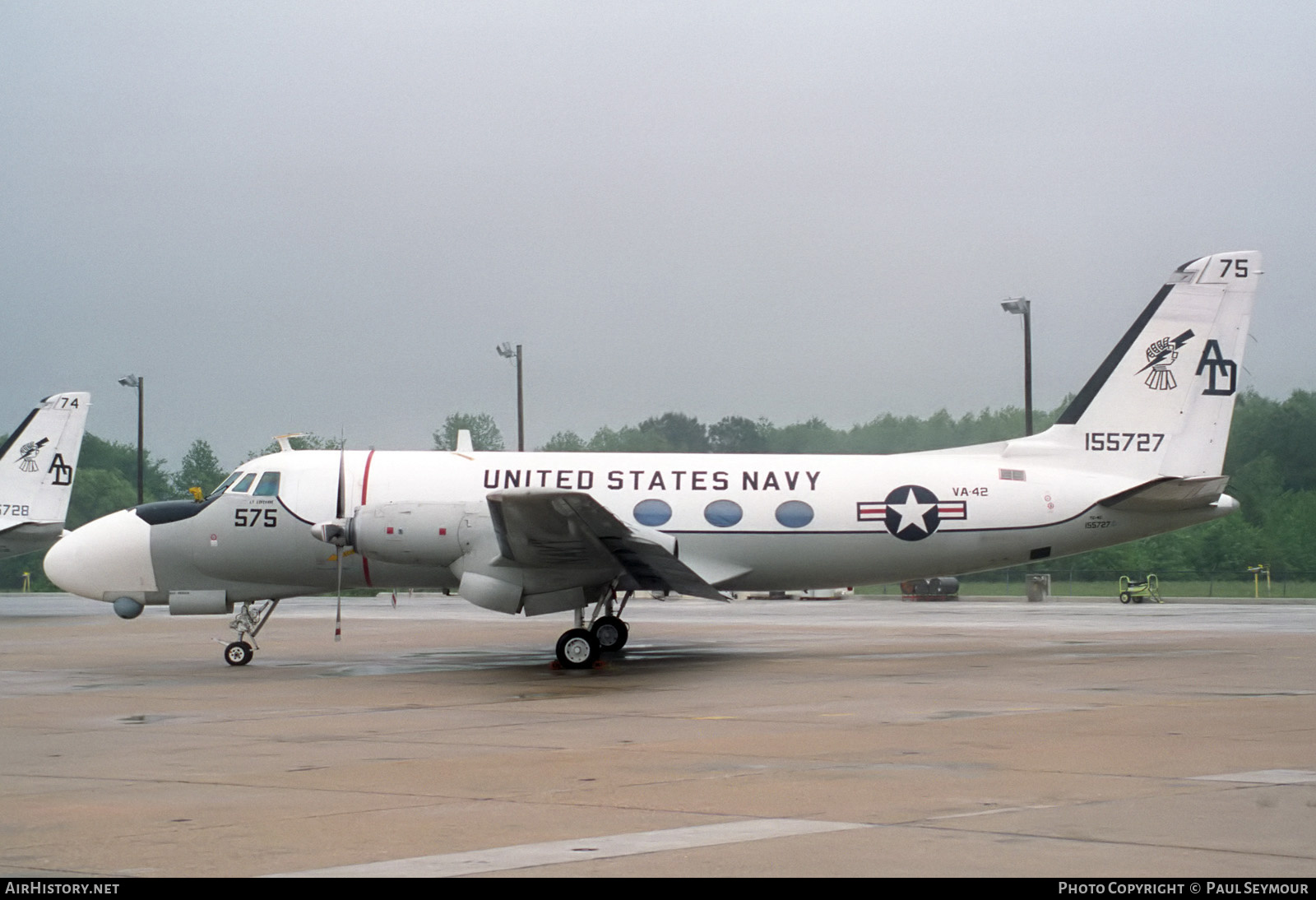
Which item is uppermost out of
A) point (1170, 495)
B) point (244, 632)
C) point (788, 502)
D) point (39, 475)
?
point (39, 475)

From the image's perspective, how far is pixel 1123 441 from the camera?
70.3 feet

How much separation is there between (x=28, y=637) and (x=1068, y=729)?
23.1m

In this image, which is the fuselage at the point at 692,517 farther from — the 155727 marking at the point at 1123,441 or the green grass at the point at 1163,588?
the green grass at the point at 1163,588

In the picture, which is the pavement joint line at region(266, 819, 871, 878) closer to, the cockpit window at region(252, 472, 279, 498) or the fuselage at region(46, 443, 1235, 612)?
the fuselage at region(46, 443, 1235, 612)

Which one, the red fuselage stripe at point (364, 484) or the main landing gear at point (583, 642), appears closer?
the main landing gear at point (583, 642)

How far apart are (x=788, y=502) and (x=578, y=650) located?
4222 millimetres

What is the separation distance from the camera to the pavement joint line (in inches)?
250

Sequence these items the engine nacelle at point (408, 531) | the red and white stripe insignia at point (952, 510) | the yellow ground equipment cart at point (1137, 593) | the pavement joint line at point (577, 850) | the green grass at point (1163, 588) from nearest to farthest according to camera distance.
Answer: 1. the pavement joint line at point (577, 850)
2. the engine nacelle at point (408, 531)
3. the red and white stripe insignia at point (952, 510)
4. the yellow ground equipment cart at point (1137, 593)
5. the green grass at point (1163, 588)

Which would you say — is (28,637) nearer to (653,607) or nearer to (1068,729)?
(653,607)

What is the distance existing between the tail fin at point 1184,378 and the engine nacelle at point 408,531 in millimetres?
10160

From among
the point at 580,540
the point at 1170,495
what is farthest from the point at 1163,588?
the point at 580,540

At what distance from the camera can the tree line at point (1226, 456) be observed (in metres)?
51.1

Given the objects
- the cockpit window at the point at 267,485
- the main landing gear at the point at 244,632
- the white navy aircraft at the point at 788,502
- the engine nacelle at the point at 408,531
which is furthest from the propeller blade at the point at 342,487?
the main landing gear at the point at 244,632

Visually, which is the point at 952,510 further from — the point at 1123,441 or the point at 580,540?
the point at 580,540
